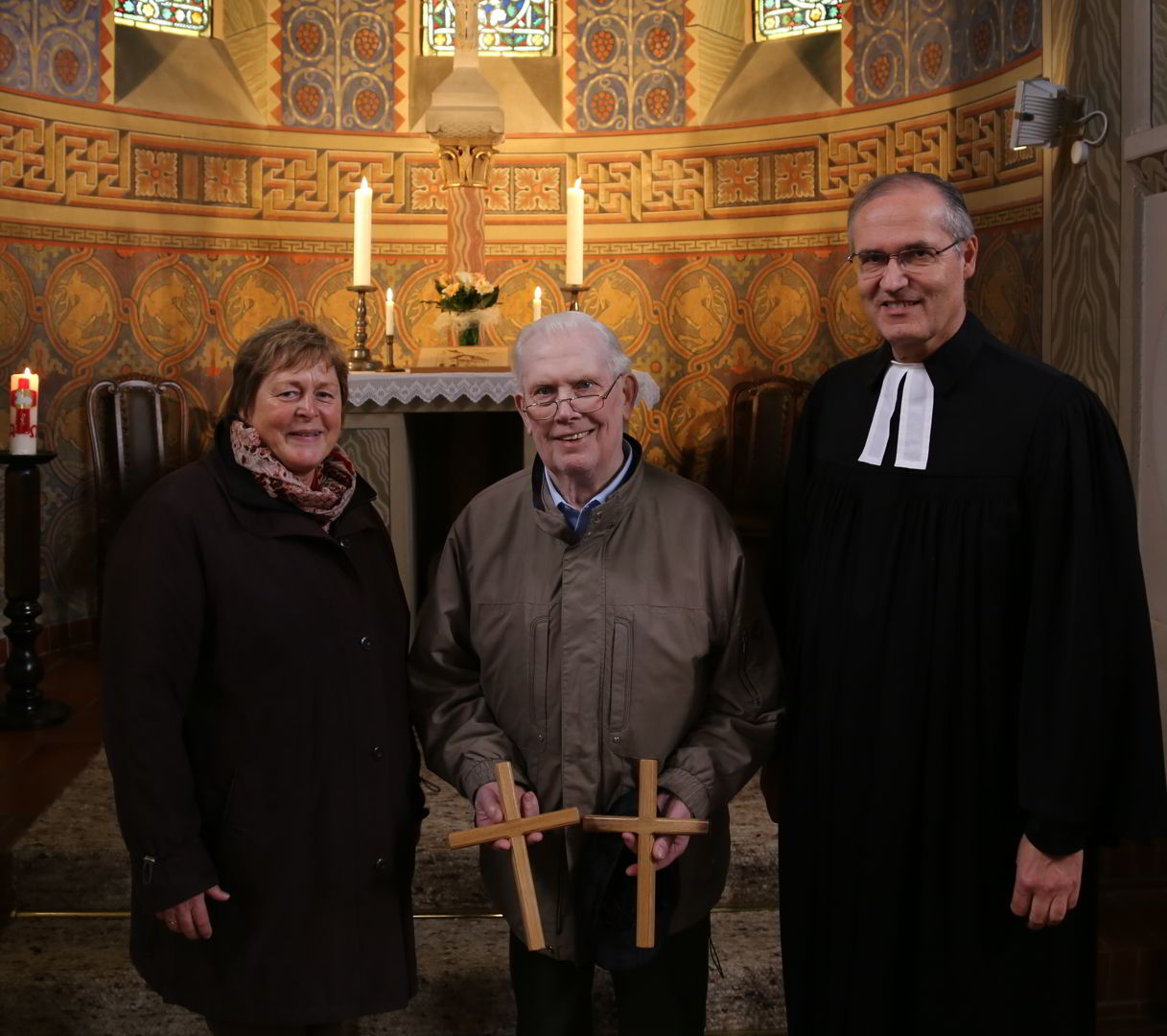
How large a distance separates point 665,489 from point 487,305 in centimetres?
340

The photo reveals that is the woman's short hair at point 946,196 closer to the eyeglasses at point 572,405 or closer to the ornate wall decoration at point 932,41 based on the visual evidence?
the eyeglasses at point 572,405

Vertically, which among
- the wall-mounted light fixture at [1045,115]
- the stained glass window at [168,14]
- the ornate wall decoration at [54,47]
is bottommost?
the wall-mounted light fixture at [1045,115]

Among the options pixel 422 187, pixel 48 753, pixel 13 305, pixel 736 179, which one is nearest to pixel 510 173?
pixel 422 187

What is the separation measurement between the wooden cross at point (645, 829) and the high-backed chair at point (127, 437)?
4.91 m

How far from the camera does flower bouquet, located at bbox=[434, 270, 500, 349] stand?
542cm

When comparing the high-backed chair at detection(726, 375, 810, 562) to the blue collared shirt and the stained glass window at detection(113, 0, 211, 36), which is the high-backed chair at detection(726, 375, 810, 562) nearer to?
the stained glass window at detection(113, 0, 211, 36)

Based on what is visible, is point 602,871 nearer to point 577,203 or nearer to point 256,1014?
point 256,1014

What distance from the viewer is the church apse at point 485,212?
665cm

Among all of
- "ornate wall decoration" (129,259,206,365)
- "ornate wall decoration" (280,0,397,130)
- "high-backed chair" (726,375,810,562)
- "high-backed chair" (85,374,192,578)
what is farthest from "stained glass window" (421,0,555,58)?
"high-backed chair" (85,374,192,578)

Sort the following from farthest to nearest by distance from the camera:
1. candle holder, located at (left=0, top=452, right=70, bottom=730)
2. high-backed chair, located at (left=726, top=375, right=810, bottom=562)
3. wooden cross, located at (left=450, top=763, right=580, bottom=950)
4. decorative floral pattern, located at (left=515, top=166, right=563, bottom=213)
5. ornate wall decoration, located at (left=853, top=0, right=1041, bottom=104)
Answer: decorative floral pattern, located at (left=515, top=166, right=563, bottom=213) → high-backed chair, located at (left=726, top=375, right=810, bottom=562) → ornate wall decoration, located at (left=853, top=0, right=1041, bottom=104) → candle holder, located at (left=0, top=452, right=70, bottom=730) → wooden cross, located at (left=450, top=763, right=580, bottom=950)

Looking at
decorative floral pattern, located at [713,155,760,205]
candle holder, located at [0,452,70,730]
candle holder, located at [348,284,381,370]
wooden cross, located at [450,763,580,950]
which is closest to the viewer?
wooden cross, located at [450,763,580,950]

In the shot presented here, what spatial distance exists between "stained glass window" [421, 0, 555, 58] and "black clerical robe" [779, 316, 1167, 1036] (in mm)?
6135

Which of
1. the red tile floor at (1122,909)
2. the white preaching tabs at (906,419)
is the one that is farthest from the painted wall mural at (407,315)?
the white preaching tabs at (906,419)

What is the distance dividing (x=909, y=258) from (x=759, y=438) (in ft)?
16.7
